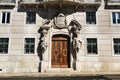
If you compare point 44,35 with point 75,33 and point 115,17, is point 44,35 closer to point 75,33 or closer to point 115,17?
point 75,33

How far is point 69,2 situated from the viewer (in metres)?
23.7

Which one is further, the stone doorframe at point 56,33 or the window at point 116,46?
the window at point 116,46

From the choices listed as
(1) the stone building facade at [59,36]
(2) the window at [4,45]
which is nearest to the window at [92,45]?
(1) the stone building facade at [59,36]

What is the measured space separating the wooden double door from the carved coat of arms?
1.01 metres

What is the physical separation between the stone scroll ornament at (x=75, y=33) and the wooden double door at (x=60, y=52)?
73 cm

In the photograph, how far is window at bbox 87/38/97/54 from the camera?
23609mm

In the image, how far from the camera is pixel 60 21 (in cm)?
2394

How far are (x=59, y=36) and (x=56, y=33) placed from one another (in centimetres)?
49

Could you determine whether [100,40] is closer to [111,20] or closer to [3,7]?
[111,20]

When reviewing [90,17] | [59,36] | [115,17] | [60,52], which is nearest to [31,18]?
[59,36]

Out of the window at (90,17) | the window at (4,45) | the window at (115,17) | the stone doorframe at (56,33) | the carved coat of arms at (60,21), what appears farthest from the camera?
the window at (90,17)

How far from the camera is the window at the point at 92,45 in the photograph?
A: 77.5 feet

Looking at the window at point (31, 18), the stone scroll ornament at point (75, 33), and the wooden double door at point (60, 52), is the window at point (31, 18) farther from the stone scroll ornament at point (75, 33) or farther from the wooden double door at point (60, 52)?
the stone scroll ornament at point (75, 33)

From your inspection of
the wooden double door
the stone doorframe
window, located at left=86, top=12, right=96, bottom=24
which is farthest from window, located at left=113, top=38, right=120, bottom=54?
the wooden double door
